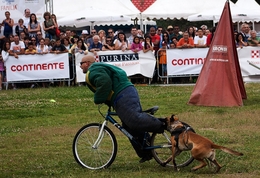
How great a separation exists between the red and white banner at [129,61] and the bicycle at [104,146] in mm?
11846

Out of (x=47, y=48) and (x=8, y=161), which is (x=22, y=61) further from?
(x=8, y=161)

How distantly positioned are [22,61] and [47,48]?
1011mm

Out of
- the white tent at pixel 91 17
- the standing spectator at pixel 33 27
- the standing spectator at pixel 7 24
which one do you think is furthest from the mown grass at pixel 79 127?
the white tent at pixel 91 17

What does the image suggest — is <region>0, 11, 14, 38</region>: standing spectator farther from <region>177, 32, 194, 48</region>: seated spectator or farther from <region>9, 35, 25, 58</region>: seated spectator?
<region>177, 32, 194, 48</region>: seated spectator

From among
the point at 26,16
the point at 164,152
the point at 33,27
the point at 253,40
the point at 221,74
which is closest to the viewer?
the point at 164,152

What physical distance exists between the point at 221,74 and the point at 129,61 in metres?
6.31

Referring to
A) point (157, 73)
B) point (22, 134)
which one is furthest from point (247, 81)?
point (22, 134)

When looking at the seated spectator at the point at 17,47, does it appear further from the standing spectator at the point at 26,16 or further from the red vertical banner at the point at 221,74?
the red vertical banner at the point at 221,74

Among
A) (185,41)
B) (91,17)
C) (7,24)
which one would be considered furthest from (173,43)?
(91,17)

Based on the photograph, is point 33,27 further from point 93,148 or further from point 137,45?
point 93,148

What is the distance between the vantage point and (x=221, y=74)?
49.5ft

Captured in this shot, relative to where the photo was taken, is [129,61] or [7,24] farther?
[7,24]

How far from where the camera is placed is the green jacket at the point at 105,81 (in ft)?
27.9

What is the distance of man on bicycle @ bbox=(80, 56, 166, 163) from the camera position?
8.53m
